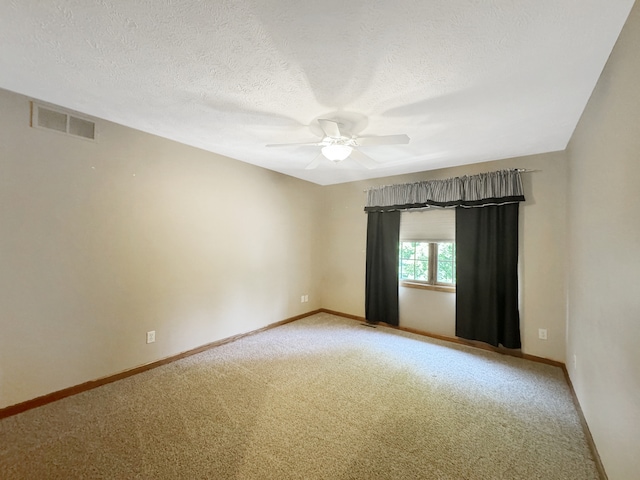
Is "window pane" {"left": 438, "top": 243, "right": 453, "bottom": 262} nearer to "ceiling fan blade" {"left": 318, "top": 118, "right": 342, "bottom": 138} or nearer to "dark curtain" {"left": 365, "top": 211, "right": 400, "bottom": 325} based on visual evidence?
"dark curtain" {"left": 365, "top": 211, "right": 400, "bottom": 325}

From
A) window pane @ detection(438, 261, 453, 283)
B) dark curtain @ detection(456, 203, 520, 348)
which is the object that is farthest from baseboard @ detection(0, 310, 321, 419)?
dark curtain @ detection(456, 203, 520, 348)

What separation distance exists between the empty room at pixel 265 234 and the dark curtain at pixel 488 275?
0.08ft

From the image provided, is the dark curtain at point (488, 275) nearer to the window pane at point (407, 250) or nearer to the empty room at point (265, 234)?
the empty room at point (265, 234)

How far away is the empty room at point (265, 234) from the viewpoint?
1.31 meters

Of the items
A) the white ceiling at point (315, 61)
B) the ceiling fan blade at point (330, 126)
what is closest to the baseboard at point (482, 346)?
the white ceiling at point (315, 61)

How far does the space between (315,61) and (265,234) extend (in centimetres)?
266

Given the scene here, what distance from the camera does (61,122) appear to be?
2141 millimetres

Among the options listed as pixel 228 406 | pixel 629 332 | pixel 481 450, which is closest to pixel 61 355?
pixel 228 406

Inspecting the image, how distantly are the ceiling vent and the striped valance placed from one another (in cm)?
341

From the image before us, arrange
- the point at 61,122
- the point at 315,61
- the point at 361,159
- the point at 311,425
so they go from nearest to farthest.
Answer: the point at 315,61 < the point at 311,425 < the point at 61,122 < the point at 361,159

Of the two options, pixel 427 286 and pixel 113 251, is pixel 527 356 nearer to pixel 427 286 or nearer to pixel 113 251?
pixel 427 286

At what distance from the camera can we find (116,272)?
2.44 m

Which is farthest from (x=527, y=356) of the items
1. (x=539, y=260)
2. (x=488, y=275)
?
(x=539, y=260)

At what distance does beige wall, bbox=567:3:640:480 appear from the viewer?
1.15 meters
